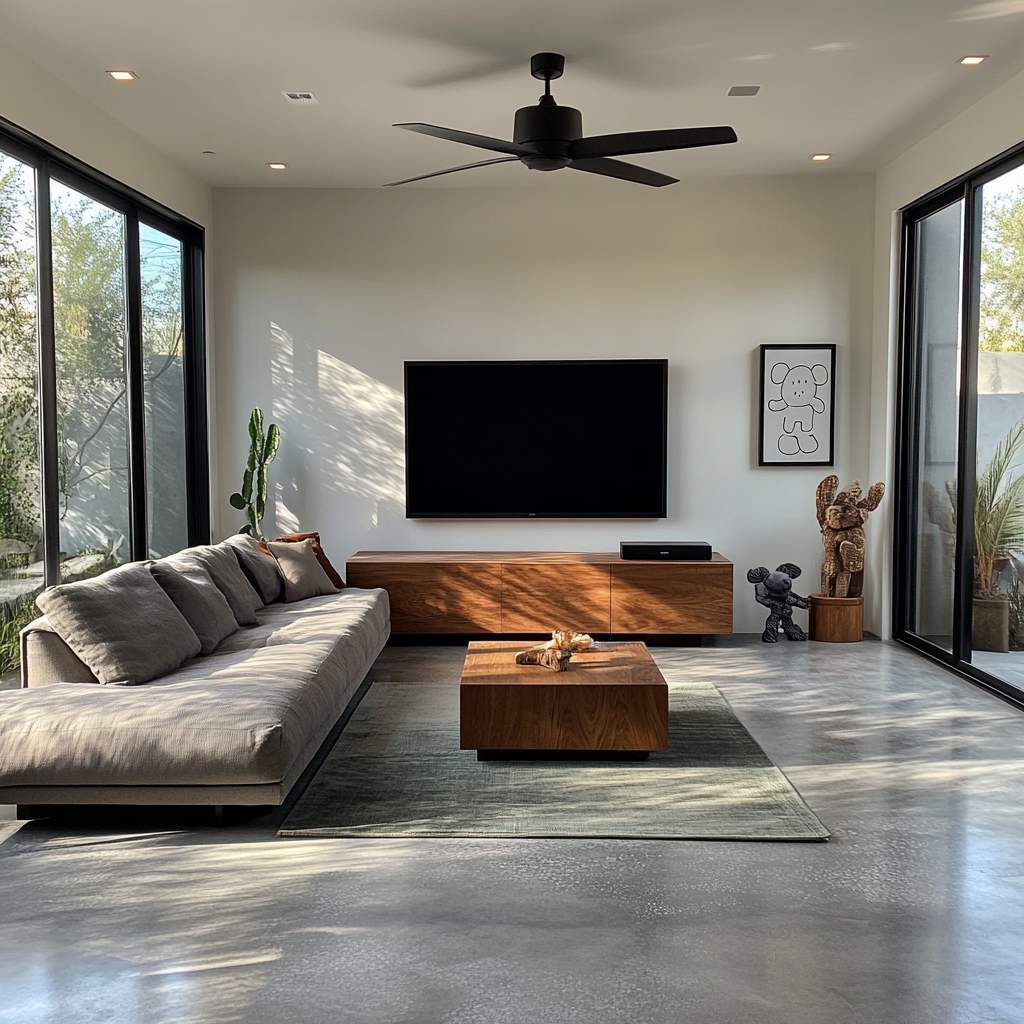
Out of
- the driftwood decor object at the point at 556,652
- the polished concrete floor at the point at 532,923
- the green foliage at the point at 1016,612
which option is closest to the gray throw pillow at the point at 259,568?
the driftwood decor object at the point at 556,652

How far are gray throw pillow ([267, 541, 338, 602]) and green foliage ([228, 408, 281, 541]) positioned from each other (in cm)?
74

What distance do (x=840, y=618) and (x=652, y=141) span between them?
353 cm

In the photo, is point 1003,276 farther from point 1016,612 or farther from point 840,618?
point 840,618

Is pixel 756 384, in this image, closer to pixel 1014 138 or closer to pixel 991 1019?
pixel 1014 138

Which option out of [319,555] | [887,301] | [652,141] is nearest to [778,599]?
[887,301]

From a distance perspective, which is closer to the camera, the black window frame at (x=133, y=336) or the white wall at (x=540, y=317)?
the black window frame at (x=133, y=336)

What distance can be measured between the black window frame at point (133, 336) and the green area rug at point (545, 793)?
1887 millimetres

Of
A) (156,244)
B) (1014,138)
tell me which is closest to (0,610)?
(156,244)

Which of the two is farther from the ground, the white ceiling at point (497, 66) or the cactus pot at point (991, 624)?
the white ceiling at point (497, 66)

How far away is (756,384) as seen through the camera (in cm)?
668

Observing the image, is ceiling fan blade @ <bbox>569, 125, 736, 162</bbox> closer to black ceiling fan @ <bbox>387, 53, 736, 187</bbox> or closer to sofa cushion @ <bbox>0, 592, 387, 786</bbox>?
black ceiling fan @ <bbox>387, 53, 736, 187</bbox>

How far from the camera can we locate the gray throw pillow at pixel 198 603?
14.3 feet

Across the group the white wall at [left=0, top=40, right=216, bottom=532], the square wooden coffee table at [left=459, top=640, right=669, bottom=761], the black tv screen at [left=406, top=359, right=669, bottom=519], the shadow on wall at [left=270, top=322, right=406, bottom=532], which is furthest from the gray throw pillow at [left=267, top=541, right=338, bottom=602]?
the square wooden coffee table at [left=459, top=640, right=669, bottom=761]

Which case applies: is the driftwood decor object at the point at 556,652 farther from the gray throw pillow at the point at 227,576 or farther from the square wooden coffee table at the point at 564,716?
the gray throw pillow at the point at 227,576
